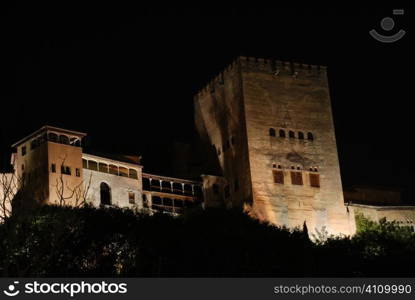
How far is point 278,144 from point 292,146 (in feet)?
3.24

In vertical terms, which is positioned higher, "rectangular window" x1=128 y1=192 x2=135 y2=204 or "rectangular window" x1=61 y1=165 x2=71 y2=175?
"rectangular window" x1=61 y1=165 x2=71 y2=175

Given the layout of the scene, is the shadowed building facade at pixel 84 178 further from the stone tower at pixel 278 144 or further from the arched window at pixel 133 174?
the stone tower at pixel 278 144

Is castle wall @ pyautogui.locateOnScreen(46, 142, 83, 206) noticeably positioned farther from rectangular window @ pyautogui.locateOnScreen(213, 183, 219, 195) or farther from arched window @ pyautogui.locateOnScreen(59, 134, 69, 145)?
rectangular window @ pyautogui.locateOnScreen(213, 183, 219, 195)

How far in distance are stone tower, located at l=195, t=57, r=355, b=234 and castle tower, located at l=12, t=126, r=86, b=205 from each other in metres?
11.2

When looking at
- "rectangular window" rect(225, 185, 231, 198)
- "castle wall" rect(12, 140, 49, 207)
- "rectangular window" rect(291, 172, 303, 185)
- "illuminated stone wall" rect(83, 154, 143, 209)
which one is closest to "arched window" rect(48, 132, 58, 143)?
"castle wall" rect(12, 140, 49, 207)

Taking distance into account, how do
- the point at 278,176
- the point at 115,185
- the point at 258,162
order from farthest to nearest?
the point at 278,176 < the point at 258,162 < the point at 115,185

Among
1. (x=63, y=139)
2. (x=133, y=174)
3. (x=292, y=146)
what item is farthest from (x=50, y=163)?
(x=292, y=146)

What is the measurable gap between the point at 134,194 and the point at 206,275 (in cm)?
2110

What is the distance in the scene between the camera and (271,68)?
64562 millimetres

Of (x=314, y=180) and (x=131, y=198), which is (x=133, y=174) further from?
(x=314, y=180)

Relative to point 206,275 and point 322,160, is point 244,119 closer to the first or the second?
A: point 322,160

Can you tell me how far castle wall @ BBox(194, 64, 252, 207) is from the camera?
202 ft

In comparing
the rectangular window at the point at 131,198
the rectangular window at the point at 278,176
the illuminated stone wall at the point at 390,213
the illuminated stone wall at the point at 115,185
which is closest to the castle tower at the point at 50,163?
the illuminated stone wall at the point at 115,185

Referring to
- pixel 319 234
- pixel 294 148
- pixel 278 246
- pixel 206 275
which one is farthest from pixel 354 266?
pixel 294 148
